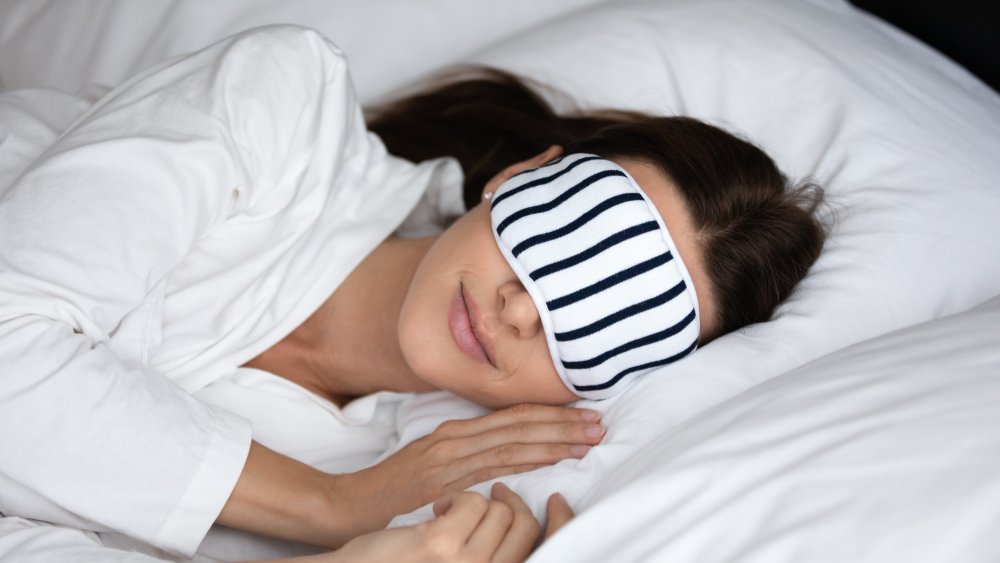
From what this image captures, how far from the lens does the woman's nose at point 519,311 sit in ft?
4.06

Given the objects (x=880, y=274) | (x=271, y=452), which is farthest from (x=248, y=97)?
(x=880, y=274)

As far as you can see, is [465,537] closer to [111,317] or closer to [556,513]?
[556,513]

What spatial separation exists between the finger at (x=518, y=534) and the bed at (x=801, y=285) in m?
0.04

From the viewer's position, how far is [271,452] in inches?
50.4

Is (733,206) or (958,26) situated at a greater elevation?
(958,26)

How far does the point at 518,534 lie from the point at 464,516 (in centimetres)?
6

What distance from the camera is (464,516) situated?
3.40ft

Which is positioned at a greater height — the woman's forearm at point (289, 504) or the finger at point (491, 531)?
the finger at point (491, 531)

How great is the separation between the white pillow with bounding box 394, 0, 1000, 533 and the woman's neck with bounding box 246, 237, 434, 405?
15cm

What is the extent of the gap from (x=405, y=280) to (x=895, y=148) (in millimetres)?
843

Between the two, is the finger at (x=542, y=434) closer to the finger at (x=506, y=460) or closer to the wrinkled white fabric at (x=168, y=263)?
the finger at (x=506, y=460)

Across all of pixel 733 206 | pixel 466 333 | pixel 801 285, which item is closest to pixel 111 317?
pixel 466 333

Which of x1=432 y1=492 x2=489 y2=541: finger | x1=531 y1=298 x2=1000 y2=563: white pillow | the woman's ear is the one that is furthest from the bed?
the woman's ear

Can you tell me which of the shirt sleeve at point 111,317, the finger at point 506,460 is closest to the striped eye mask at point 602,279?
the finger at point 506,460
